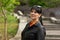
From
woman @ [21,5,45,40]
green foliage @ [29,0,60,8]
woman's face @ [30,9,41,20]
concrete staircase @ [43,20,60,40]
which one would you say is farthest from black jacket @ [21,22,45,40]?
green foliage @ [29,0,60,8]

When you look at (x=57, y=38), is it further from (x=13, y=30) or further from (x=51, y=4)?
(x=51, y=4)

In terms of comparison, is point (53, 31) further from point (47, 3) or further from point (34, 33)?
point (47, 3)

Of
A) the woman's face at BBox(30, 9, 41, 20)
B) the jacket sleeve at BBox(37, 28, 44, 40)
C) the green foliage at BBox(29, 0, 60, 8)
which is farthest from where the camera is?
the green foliage at BBox(29, 0, 60, 8)

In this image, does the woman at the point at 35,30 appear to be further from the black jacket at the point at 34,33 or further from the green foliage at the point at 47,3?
the green foliage at the point at 47,3

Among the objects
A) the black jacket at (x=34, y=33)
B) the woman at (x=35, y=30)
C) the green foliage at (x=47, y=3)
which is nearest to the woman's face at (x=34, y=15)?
the woman at (x=35, y=30)

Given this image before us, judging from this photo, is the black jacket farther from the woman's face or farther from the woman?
the woman's face

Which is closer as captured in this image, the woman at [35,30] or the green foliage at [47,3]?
the woman at [35,30]

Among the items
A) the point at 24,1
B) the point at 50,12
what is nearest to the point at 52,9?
the point at 50,12

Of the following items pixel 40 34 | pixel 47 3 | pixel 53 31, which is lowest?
pixel 53 31

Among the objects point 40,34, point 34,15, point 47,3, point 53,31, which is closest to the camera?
point 40,34

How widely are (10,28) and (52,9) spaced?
17.8 m

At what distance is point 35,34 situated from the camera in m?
4.29

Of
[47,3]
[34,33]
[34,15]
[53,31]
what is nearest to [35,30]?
[34,33]

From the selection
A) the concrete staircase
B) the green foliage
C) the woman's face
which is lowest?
the concrete staircase
